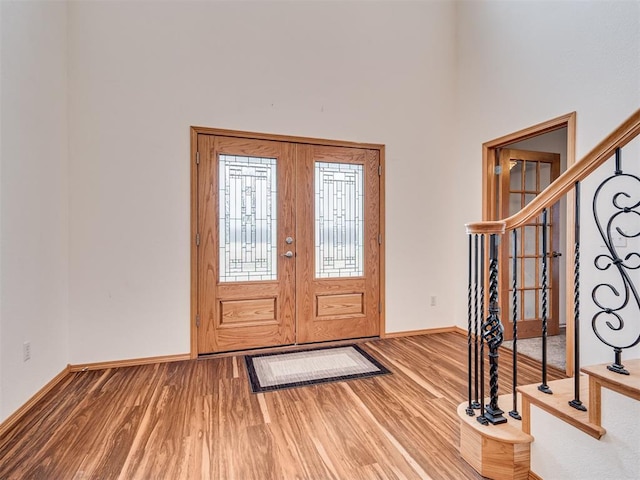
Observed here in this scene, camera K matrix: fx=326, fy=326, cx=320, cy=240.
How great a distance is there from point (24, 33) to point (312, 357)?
3.12 meters

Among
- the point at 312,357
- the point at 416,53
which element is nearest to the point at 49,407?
the point at 312,357

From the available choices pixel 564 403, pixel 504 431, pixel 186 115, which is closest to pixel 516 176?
pixel 564 403

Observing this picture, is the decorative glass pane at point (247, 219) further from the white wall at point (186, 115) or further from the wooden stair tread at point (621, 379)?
the wooden stair tread at point (621, 379)

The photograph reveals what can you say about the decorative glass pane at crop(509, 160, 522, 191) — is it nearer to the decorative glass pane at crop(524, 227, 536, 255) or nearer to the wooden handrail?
the decorative glass pane at crop(524, 227, 536, 255)

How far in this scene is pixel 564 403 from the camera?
141 centimetres

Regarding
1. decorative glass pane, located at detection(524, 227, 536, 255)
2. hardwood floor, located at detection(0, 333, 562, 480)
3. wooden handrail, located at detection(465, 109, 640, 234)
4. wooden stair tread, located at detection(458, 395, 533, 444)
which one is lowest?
hardwood floor, located at detection(0, 333, 562, 480)

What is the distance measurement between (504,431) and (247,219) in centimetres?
243

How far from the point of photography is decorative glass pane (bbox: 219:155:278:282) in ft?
9.83

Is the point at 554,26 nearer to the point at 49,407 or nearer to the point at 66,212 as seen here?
the point at 66,212

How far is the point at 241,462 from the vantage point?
1.58m

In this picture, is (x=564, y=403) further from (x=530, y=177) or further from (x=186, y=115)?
(x=186, y=115)

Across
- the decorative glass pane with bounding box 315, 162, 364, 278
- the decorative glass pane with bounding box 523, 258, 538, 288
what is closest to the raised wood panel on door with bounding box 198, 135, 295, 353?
the decorative glass pane with bounding box 315, 162, 364, 278

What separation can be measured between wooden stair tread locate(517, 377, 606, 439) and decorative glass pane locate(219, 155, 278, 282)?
7.24 feet

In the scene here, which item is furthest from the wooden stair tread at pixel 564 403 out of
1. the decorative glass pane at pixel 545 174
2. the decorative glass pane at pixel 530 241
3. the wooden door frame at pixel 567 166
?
the decorative glass pane at pixel 545 174
